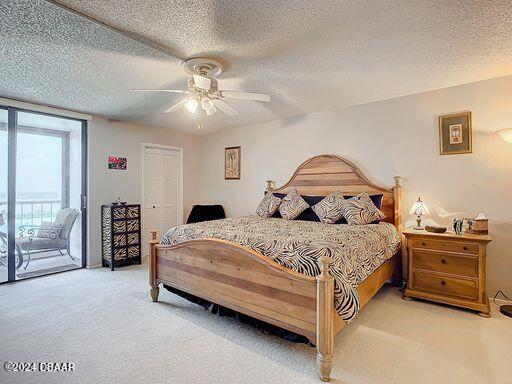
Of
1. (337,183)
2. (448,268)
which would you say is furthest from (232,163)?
(448,268)

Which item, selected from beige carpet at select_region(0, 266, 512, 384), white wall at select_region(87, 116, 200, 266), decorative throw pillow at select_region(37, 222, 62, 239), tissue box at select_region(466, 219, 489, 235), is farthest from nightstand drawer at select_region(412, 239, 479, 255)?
decorative throw pillow at select_region(37, 222, 62, 239)

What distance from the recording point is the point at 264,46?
2.21 metres

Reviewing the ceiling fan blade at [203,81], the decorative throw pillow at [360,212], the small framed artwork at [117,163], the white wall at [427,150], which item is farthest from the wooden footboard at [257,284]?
the small framed artwork at [117,163]

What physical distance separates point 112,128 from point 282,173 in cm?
292

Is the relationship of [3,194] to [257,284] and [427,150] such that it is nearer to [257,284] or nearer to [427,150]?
[257,284]

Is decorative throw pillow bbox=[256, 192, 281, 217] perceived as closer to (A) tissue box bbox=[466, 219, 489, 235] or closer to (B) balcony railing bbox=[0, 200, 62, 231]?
(A) tissue box bbox=[466, 219, 489, 235]

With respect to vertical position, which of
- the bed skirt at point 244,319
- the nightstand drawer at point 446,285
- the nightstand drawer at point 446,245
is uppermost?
the nightstand drawer at point 446,245

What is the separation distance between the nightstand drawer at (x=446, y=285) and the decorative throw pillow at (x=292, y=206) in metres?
1.53

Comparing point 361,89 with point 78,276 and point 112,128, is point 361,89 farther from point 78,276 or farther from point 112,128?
point 78,276

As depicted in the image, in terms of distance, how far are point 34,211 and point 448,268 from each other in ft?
17.1

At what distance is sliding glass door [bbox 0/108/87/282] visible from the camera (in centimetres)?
360

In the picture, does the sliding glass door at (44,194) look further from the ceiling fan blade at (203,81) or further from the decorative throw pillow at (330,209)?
the decorative throw pillow at (330,209)

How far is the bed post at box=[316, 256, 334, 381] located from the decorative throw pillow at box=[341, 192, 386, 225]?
162cm

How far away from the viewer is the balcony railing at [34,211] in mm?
3670
